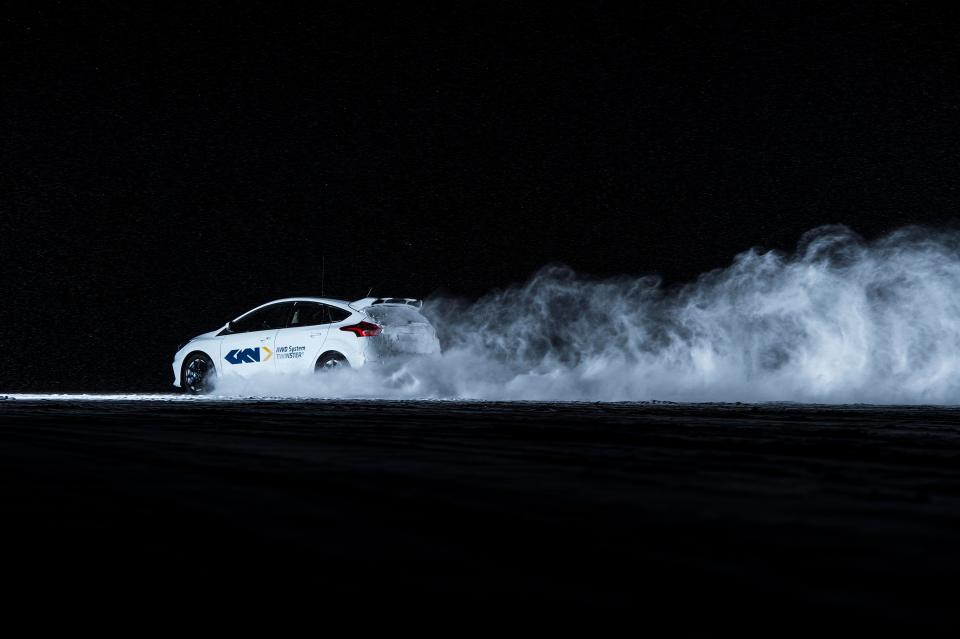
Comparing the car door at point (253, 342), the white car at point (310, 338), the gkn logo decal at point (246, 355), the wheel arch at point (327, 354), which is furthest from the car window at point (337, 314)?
the gkn logo decal at point (246, 355)

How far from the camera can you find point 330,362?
15.7 m

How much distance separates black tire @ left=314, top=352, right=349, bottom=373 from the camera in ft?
51.3

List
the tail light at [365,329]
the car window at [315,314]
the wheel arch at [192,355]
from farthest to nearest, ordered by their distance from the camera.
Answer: the wheel arch at [192,355]
the car window at [315,314]
the tail light at [365,329]

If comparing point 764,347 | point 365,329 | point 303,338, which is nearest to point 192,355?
point 303,338

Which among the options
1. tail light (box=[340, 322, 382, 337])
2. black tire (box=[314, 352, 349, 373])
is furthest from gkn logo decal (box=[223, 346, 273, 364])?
tail light (box=[340, 322, 382, 337])

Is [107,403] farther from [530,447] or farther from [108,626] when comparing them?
A: [108,626]

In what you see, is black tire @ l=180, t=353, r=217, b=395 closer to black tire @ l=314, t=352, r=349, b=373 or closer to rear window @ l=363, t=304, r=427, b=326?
black tire @ l=314, t=352, r=349, b=373

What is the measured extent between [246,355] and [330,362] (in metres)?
1.60

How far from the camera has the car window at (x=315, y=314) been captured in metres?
15.7

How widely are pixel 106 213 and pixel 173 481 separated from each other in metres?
22.5

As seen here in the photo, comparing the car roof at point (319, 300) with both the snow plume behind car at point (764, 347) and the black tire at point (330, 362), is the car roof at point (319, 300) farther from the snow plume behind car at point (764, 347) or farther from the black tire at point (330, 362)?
the snow plume behind car at point (764, 347)

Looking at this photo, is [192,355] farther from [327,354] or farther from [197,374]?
[327,354]

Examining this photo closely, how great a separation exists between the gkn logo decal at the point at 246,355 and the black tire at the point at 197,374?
51 centimetres

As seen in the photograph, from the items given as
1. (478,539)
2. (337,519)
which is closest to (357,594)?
(478,539)
